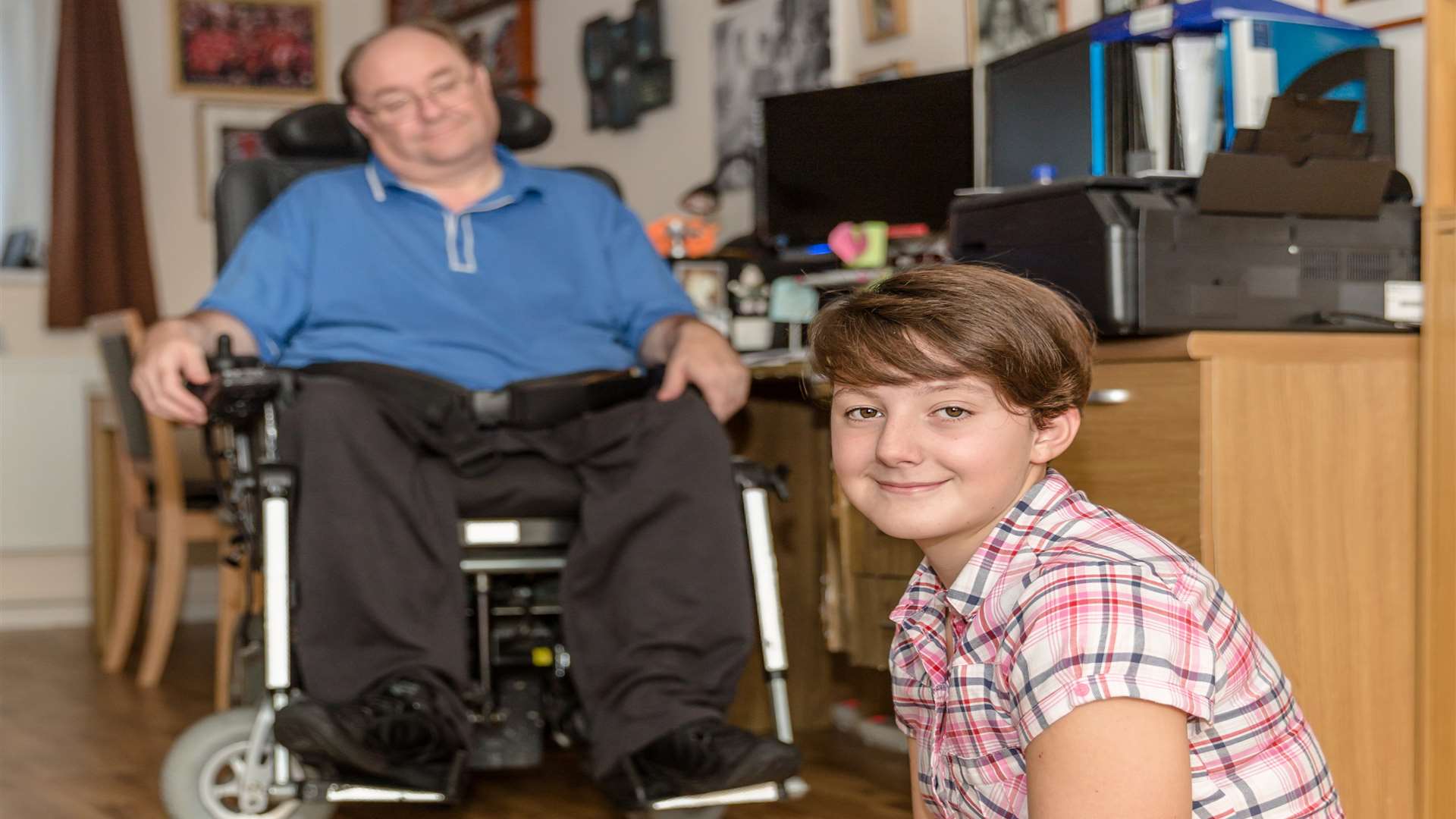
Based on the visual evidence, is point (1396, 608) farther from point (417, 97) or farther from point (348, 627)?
point (417, 97)

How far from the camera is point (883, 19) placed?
3.23 m

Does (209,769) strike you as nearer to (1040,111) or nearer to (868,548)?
(868,548)

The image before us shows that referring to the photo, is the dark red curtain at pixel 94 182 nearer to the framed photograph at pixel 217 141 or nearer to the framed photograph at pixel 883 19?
the framed photograph at pixel 217 141

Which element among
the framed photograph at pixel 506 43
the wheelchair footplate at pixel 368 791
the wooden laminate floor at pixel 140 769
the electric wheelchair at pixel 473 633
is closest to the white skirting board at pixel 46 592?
the wooden laminate floor at pixel 140 769

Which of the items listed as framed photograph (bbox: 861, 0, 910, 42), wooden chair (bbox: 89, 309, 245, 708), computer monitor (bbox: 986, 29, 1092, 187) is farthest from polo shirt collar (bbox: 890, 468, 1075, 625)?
wooden chair (bbox: 89, 309, 245, 708)

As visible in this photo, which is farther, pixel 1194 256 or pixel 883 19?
pixel 883 19

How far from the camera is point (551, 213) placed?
257 centimetres

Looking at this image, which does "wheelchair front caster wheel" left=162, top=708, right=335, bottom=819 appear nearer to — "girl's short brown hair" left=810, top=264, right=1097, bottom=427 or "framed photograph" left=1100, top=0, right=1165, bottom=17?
"girl's short brown hair" left=810, top=264, right=1097, bottom=427

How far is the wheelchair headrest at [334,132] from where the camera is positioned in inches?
105

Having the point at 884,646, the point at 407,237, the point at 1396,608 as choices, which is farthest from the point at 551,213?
the point at 1396,608

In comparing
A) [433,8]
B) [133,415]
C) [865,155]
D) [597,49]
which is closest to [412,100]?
[865,155]

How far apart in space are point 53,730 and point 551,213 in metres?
1.47

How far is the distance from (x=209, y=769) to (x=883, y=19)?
6.38 ft

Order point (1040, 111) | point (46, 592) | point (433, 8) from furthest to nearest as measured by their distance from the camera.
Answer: point (433, 8) < point (46, 592) < point (1040, 111)
